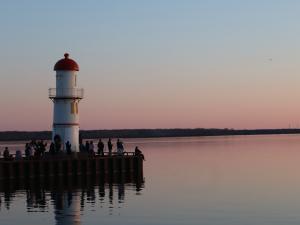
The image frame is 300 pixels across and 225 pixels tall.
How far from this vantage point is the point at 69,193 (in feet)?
132

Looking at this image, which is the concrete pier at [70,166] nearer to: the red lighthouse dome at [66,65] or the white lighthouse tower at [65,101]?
the white lighthouse tower at [65,101]

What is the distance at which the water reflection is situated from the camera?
3334cm

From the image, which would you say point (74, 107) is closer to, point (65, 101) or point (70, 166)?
point (65, 101)

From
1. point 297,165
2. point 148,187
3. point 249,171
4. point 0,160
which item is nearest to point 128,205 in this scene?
point 148,187

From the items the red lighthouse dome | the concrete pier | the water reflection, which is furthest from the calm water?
the red lighthouse dome

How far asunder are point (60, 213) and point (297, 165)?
3719cm

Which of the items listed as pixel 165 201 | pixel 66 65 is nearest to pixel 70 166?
pixel 66 65

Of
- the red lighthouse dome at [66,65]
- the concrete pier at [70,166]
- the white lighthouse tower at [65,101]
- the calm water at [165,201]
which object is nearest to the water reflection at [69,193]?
the calm water at [165,201]

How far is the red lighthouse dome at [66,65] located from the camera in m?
51.5

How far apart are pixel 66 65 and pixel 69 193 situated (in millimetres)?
14332

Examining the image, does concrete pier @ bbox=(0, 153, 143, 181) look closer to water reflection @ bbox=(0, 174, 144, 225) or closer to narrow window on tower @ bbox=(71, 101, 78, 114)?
water reflection @ bbox=(0, 174, 144, 225)

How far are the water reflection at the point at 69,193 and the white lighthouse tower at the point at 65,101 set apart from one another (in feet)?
13.1

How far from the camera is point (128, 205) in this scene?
1367 inches

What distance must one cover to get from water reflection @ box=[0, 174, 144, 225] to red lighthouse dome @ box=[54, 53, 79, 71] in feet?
28.3
